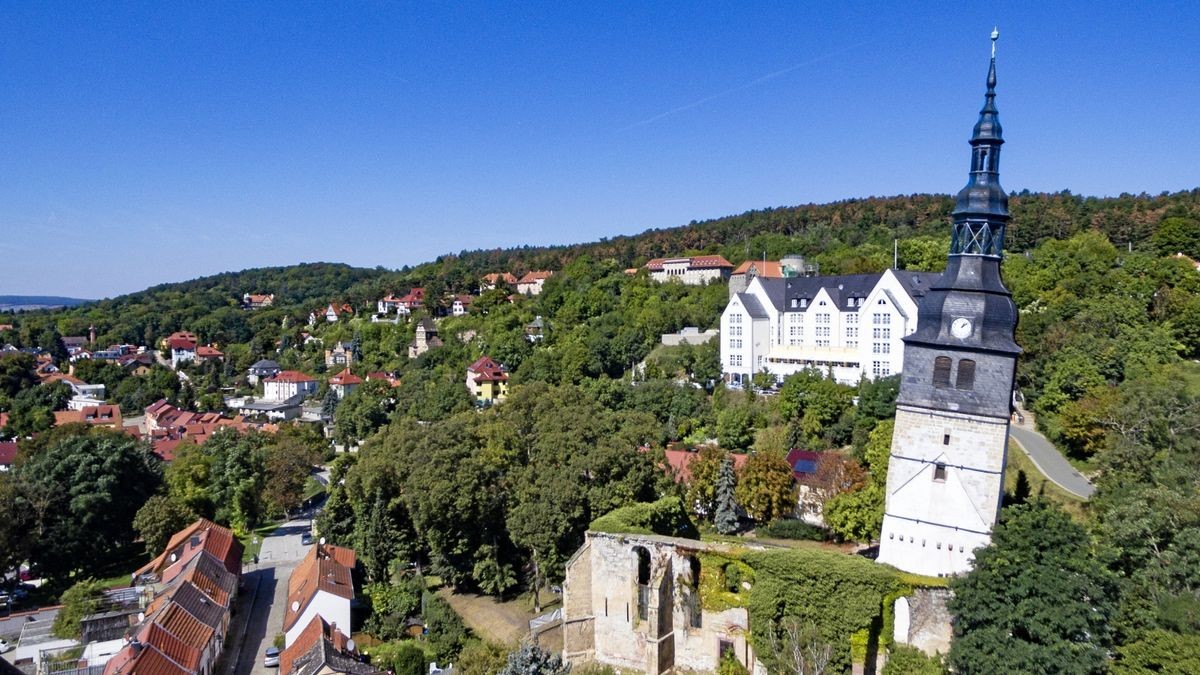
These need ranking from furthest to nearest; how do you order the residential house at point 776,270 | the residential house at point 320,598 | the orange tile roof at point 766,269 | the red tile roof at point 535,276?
the red tile roof at point 535,276 → the orange tile roof at point 766,269 → the residential house at point 776,270 → the residential house at point 320,598

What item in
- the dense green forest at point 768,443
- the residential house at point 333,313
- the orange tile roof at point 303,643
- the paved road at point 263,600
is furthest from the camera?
the residential house at point 333,313

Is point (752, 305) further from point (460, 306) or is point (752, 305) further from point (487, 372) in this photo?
point (460, 306)

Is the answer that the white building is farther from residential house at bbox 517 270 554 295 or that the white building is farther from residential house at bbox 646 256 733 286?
residential house at bbox 517 270 554 295

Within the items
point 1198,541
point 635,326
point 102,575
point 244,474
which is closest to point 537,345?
point 635,326

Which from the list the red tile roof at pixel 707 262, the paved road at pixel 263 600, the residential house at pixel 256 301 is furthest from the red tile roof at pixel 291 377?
the residential house at pixel 256 301

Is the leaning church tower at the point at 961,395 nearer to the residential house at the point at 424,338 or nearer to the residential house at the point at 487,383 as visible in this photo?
the residential house at the point at 487,383

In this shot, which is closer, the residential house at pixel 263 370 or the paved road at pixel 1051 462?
the paved road at pixel 1051 462

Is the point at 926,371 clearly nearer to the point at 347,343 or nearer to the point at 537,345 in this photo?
the point at 537,345

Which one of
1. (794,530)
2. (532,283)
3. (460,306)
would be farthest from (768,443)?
(532,283)

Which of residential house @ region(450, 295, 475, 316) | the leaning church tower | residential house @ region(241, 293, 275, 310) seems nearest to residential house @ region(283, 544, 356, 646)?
the leaning church tower
